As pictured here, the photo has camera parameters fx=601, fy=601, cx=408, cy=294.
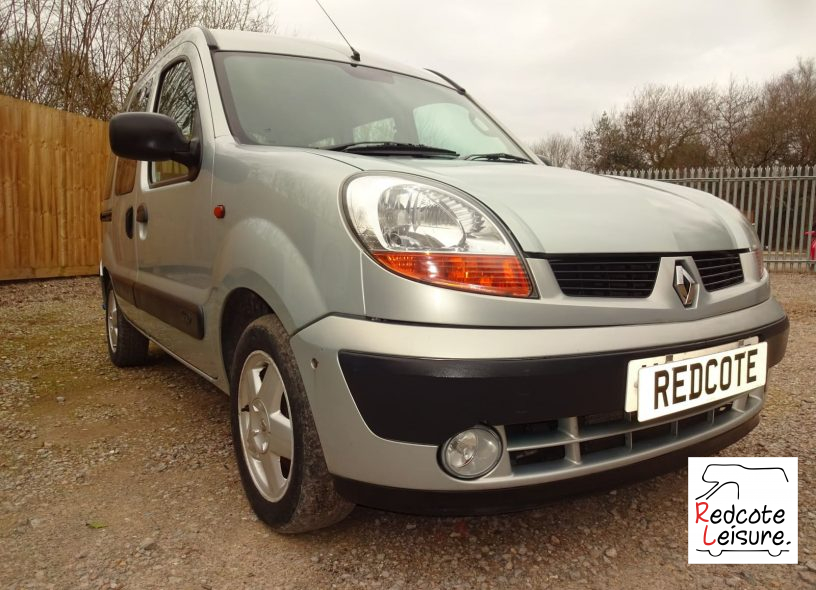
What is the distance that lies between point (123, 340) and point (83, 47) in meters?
7.59

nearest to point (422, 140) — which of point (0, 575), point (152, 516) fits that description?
point (152, 516)

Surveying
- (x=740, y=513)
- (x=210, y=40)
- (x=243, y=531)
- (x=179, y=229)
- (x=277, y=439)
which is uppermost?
(x=210, y=40)

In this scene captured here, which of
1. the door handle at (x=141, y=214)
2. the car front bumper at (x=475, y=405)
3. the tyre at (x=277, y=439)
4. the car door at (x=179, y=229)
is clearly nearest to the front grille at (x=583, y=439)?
the car front bumper at (x=475, y=405)

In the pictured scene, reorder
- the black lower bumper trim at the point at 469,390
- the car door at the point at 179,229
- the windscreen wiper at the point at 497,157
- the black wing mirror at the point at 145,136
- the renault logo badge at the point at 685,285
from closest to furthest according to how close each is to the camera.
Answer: the black lower bumper trim at the point at 469,390 → the renault logo badge at the point at 685,285 → the black wing mirror at the point at 145,136 → the car door at the point at 179,229 → the windscreen wiper at the point at 497,157

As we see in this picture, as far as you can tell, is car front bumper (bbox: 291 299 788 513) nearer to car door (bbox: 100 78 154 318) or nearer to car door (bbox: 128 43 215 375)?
car door (bbox: 128 43 215 375)

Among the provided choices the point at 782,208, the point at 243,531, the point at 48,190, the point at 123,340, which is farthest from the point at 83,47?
the point at 782,208

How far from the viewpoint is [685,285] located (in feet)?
5.17

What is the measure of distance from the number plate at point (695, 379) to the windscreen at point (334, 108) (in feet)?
4.16

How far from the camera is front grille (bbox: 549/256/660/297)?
145 cm

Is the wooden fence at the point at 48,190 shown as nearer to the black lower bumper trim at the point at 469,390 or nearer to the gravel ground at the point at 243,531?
the gravel ground at the point at 243,531

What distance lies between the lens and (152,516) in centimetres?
192

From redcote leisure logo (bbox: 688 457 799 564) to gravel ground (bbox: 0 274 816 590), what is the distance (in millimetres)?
49

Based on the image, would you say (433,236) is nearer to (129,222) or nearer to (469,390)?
(469,390)

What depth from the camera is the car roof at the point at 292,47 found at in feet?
8.11
